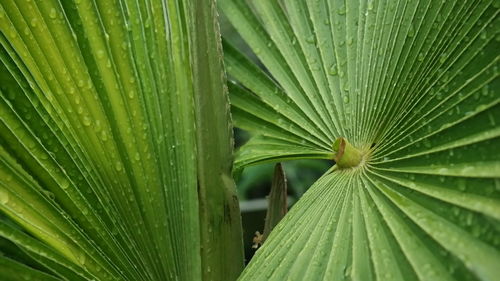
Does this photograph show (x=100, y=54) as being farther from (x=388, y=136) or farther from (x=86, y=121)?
A: (x=388, y=136)

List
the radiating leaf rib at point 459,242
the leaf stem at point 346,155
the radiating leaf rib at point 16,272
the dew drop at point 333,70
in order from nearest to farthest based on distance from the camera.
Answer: the radiating leaf rib at point 459,242 → the radiating leaf rib at point 16,272 → the leaf stem at point 346,155 → the dew drop at point 333,70

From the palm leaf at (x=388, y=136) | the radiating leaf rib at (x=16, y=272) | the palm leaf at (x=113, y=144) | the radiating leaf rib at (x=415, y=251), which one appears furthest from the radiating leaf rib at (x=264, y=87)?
the radiating leaf rib at (x=16, y=272)

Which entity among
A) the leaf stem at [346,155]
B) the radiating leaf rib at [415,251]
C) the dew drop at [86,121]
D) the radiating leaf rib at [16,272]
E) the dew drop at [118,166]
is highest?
the dew drop at [86,121]

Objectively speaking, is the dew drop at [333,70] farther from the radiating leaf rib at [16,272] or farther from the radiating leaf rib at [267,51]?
the radiating leaf rib at [16,272]

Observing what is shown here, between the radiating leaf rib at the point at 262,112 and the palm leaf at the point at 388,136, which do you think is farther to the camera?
the radiating leaf rib at the point at 262,112

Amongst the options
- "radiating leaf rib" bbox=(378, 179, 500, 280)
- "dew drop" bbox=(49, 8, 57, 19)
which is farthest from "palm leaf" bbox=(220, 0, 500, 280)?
"dew drop" bbox=(49, 8, 57, 19)

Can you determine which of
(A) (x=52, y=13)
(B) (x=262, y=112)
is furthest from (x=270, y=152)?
(A) (x=52, y=13)

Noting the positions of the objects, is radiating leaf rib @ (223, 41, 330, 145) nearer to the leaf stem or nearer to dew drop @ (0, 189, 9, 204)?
the leaf stem

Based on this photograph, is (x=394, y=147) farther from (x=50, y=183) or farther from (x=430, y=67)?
(x=50, y=183)
